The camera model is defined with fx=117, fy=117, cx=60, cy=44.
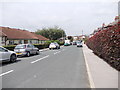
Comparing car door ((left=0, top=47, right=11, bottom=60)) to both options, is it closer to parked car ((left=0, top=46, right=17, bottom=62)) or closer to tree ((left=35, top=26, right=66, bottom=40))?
parked car ((left=0, top=46, right=17, bottom=62))

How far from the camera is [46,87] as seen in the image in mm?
4777

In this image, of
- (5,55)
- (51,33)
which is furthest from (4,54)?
(51,33)

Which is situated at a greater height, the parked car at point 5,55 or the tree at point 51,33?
the tree at point 51,33

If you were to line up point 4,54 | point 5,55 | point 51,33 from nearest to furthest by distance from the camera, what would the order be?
point 4,54 < point 5,55 < point 51,33

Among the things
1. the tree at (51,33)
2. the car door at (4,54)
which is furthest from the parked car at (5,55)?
the tree at (51,33)

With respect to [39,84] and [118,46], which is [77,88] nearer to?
[39,84]

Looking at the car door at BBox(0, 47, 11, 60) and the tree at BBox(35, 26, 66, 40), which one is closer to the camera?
the car door at BBox(0, 47, 11, 60)

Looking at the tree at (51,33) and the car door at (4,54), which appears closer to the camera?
the car door at (4,54)

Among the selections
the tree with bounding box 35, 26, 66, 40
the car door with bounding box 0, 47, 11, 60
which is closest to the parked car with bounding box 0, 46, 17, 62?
the car door with bounding box 0, 47, 11, 60

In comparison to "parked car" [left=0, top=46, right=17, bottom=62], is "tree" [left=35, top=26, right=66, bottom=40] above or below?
above

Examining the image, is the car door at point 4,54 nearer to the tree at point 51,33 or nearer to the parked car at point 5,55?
the parked car at point 5,55

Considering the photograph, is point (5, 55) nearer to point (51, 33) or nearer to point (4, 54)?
point (4, 54)

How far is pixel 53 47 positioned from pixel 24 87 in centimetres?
2506

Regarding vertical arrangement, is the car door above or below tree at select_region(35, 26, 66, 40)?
below
